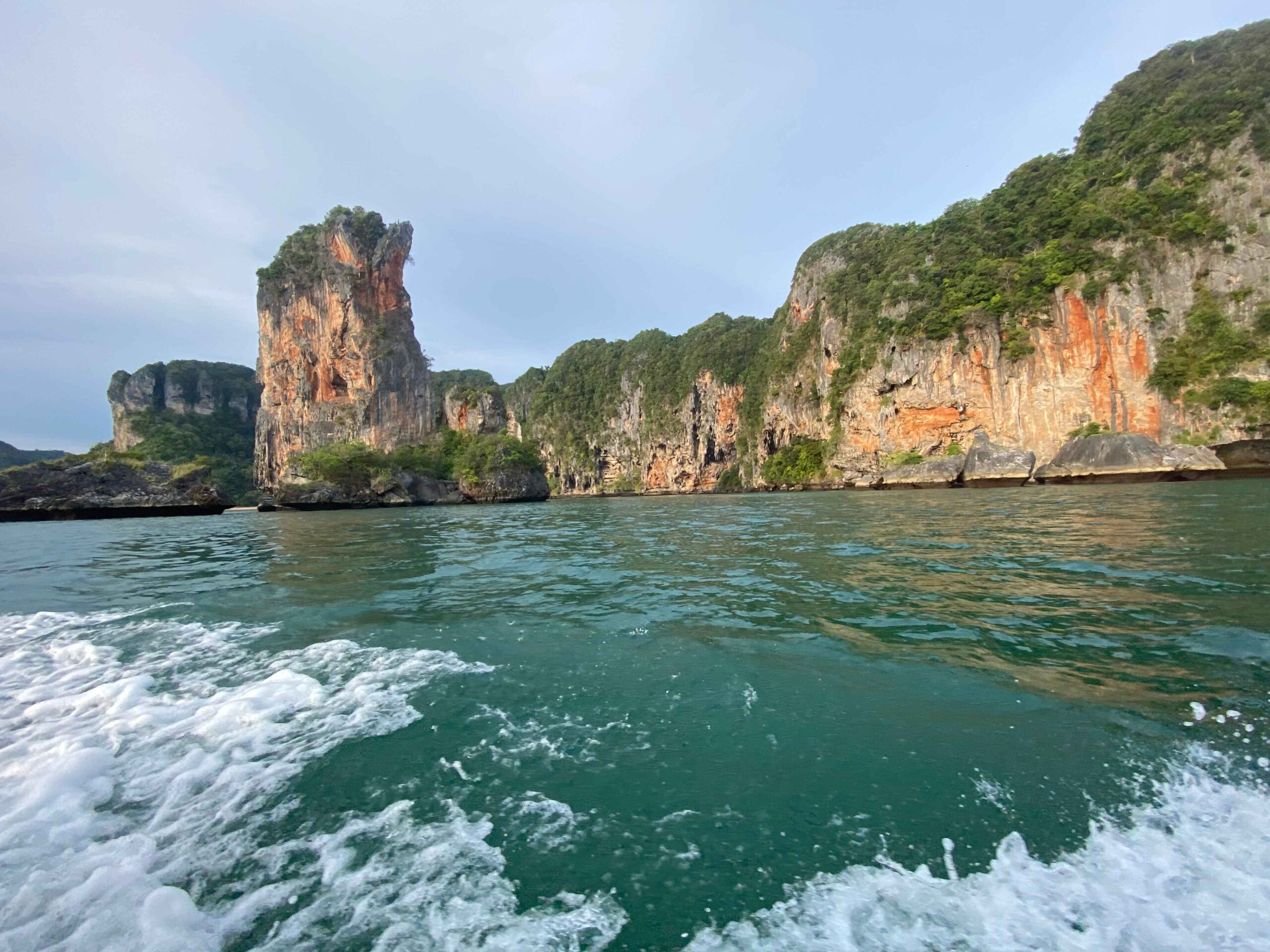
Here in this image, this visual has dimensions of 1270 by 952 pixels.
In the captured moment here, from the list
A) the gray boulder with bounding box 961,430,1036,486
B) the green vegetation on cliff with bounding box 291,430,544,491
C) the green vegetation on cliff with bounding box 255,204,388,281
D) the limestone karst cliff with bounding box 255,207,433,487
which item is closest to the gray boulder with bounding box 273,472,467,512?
the green vegetation on cliff with bounding box 291,430,544,491

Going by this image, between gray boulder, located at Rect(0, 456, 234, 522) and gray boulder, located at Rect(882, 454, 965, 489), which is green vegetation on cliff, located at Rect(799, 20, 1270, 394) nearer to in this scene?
gray boulder, located at Rect(882, 454, 965, 489)

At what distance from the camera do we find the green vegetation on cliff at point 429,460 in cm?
4753

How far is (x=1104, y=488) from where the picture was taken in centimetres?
2436

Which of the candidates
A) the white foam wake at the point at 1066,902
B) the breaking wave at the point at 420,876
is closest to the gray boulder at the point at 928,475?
the white foam wake at the point at 1066,902

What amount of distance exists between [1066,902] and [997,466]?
44.1m

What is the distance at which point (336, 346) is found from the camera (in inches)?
2470

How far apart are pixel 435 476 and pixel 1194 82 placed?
7328 centimetres

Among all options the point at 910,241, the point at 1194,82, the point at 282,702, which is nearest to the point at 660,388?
the point at 910,241

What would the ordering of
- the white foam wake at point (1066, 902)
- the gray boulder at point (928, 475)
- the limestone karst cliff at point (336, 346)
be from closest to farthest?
the white foam wake at point (1066, 902)
the gray boulder at point (928, 475)
the limestone karst cliff at point (336, 346)

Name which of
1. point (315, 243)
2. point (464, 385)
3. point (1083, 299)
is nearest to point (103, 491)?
point (315, 243)

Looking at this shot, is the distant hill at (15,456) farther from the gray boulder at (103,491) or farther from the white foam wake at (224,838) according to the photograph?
the white foam wake at (224,838)

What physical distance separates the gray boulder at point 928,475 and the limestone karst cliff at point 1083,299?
371cm

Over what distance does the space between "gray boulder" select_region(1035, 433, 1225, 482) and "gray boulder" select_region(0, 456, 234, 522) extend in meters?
60.7

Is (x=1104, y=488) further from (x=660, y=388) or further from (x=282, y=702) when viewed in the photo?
(x=660, y=388)
